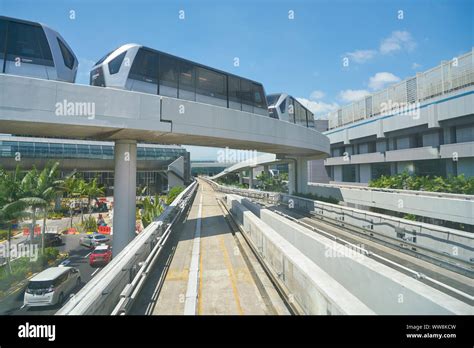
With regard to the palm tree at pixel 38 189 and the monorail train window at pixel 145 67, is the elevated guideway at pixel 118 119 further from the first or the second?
the palm tree at pixel 38 189

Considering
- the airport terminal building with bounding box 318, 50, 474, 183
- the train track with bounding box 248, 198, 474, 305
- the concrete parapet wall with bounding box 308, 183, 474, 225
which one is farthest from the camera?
the airport terminal building with bounding box 318, 50, 474, 183

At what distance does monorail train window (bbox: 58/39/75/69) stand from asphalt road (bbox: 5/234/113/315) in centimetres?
1020

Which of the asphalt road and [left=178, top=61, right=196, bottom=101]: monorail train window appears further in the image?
[left=178, top=61, right=196, bottom=101]: monorail train window

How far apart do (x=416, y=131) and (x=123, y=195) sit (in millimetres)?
37142

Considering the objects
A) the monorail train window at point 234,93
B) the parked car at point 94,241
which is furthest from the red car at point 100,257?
the monorail train window at point 234,93

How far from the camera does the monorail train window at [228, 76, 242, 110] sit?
47.6 feet

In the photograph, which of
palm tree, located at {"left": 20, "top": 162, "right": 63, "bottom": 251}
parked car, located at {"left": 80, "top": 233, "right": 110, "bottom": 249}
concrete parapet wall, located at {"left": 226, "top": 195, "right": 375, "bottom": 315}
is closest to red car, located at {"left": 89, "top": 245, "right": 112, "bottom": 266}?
palm tree, located at {"left": 20, "top": 162, "right": 63, "bottom": 251}

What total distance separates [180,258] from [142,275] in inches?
103

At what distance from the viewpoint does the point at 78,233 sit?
1174 inches

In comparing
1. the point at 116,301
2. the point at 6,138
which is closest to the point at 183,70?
the point at 116,301

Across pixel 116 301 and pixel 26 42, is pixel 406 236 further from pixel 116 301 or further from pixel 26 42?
pixel 26 42

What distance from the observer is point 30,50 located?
9.15 metres

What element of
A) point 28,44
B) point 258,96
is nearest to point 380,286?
point 28,44

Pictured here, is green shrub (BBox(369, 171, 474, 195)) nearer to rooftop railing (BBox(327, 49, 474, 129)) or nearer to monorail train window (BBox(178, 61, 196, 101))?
rooftop railing (BBox(327, 49, 474, 129))
